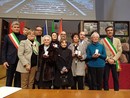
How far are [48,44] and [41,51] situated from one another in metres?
0.14

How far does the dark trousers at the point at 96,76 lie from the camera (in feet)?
10.6

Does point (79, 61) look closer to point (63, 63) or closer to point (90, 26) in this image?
point (63, 63)

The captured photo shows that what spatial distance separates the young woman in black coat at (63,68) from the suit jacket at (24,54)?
0.42m

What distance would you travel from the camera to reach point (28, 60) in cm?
313

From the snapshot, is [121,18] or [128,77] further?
Result: [121,18]

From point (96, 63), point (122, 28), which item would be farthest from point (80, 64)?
point (122, 28)

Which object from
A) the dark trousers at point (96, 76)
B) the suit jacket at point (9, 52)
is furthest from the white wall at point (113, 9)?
the suit jacket at point (9, 52)

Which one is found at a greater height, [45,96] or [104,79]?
[45,96]

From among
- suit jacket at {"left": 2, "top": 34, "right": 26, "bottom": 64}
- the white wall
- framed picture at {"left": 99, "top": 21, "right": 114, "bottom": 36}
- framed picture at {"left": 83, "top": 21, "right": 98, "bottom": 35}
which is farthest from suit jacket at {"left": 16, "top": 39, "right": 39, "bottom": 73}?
the white wall

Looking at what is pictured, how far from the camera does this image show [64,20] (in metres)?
5.52

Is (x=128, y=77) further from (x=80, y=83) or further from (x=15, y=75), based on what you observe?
(x=15, y=75)

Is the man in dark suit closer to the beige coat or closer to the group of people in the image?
the group of people

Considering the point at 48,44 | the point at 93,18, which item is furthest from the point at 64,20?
the point at 48,44

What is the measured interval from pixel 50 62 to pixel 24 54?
1.29 ft
